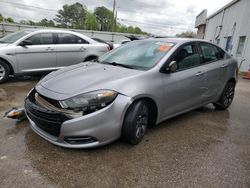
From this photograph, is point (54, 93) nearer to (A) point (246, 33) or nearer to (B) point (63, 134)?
(B) point (63, 134)

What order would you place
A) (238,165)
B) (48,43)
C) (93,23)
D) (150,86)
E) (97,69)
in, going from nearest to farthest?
(238,165) < (150,86) < (97,69) < (48,43) < (93,23)

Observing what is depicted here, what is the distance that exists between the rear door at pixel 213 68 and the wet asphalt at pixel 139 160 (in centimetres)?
88

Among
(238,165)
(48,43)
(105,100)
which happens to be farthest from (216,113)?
(48,43)

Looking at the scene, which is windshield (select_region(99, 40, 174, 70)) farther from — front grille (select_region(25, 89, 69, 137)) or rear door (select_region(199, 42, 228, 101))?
front grille (select_region(25, 89, 69, 137))

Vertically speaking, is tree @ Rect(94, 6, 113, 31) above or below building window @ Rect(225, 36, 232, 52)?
above

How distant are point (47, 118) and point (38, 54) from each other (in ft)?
14.0

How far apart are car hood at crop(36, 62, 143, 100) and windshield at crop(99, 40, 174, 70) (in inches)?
9.2

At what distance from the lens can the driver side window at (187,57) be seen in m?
3.76

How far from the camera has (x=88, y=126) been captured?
273 cm

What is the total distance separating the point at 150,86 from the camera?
3.21m

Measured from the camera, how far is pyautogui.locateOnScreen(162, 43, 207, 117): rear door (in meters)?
3.55

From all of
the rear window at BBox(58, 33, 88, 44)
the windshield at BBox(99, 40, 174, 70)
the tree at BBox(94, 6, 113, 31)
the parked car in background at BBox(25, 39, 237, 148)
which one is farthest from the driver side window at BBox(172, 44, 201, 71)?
the tree at BBox(94, 6, 113, 31)

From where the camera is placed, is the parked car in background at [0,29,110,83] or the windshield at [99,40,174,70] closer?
the windshield at [99,40,174,70]

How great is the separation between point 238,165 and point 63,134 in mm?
2238
